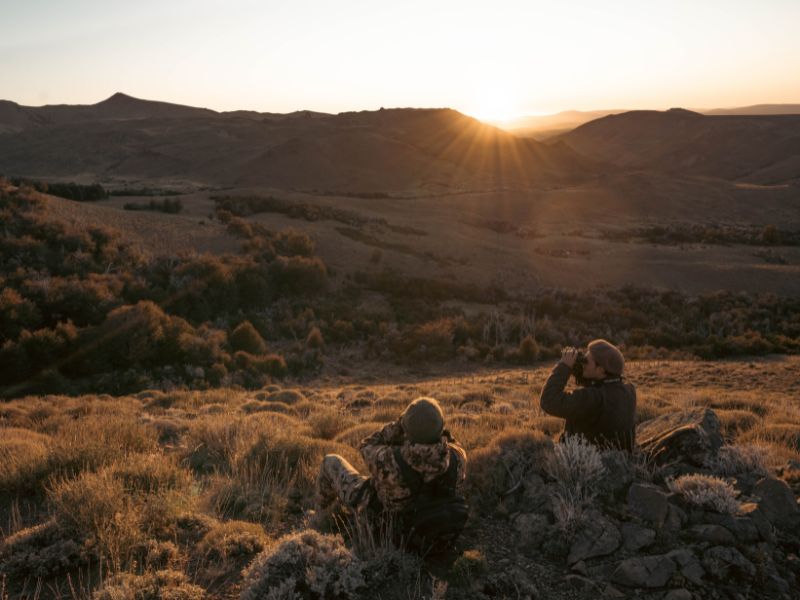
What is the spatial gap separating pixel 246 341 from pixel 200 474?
11.3 meters

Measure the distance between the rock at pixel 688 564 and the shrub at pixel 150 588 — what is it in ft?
10.5

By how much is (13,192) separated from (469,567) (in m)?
27.3

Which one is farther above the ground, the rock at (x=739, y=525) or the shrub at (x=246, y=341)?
the rock at (x=739, y=525)

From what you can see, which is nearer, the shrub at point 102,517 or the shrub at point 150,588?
the shrub at point 150,588

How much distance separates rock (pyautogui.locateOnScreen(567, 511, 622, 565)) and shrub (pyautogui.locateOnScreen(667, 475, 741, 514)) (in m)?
0.76

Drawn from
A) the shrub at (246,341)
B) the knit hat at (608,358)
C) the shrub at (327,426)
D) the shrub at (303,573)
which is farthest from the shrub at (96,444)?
the shrub at (246,341)

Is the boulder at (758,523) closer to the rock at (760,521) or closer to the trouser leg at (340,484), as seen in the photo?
the rock at (760,521)

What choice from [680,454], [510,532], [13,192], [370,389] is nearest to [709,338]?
[370,389]

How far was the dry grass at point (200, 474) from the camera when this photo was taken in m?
4.03

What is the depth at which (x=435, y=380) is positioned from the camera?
634 inches

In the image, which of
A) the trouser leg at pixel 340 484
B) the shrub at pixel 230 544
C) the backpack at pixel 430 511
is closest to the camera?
the backpack at pixel 430 511

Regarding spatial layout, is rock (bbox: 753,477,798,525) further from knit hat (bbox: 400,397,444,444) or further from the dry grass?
knit hat (bbox: 400,397,444,444)

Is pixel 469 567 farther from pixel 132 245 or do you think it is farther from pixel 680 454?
pixel 132 245

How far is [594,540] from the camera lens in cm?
415
